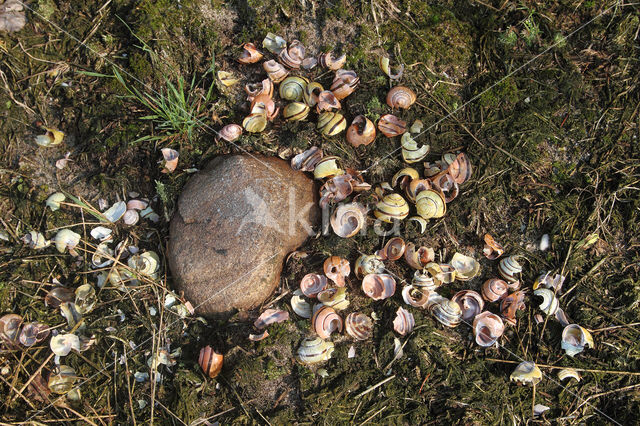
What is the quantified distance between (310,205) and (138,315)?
4.93ft

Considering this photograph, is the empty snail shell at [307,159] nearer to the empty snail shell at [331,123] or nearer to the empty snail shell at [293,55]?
the empty snail shell at [331,123]

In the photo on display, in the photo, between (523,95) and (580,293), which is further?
(523,95)

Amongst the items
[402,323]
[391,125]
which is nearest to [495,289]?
[402,323]

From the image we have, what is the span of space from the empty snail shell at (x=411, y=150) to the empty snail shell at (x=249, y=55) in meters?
1.38

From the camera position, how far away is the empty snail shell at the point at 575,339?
2994 mm

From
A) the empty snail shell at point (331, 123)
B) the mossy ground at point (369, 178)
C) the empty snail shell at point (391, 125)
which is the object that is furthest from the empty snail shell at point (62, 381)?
the empty snail shell at point (391, 125)

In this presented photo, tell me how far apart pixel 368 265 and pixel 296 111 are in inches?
52.1

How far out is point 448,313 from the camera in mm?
3020

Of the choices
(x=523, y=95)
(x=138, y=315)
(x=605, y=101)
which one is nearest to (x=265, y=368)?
(x=138, y=315)

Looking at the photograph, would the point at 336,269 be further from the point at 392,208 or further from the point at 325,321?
the point at 392,208

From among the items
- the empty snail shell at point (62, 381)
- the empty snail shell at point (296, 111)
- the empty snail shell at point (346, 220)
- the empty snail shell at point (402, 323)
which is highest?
the empty snail shell at point (296, 111)

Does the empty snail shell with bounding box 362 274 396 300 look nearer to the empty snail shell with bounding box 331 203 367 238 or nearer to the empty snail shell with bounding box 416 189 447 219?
the empty snail shell with bounding box 331 203 367 238

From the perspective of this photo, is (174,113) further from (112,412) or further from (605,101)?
(605,101)

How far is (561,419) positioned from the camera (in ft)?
9.53
